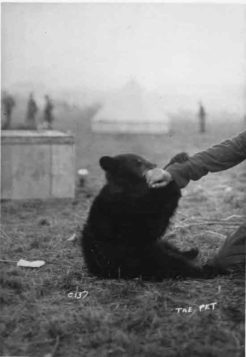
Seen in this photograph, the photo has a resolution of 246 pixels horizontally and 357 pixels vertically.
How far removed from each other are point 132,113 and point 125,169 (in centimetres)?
116

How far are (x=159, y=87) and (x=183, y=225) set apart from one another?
1.58 metres

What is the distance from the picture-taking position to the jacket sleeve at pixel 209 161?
368 cm

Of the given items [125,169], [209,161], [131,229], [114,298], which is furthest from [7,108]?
[114,298]

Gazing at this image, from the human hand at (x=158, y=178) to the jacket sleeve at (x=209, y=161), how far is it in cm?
5

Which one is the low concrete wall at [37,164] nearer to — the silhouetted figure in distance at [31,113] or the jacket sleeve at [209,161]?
the silhouetted figure in distance at [31,113]

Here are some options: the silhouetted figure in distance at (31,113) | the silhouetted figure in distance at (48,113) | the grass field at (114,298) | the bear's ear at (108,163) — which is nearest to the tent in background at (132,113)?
the grass field at (114,298)

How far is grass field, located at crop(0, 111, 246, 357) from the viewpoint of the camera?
8.66ft

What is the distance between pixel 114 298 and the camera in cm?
325

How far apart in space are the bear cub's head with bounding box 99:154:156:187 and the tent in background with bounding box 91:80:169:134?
0.79 m

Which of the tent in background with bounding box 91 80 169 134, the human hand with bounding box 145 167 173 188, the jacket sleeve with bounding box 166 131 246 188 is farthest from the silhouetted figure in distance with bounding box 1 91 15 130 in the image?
the jacket sleeve with bounding box 166 131 246 188

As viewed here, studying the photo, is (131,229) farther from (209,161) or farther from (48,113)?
(48,113)

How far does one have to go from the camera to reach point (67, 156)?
6477 millimetres

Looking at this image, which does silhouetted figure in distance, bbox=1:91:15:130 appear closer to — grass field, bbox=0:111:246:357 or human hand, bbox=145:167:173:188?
grass field, bbox=0:111:246:357

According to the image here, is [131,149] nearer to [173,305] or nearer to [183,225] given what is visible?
[183,225]
